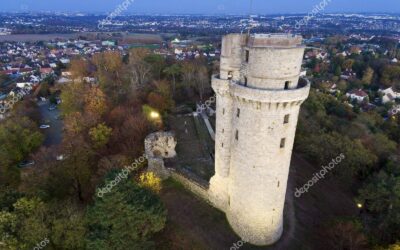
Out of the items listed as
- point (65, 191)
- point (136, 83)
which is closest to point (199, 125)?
point (136, 83)

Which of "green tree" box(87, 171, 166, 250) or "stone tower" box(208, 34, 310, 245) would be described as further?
"green tree" box(87, 171, 166, 250)

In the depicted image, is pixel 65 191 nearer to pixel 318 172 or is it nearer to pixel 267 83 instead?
pixel 267 83

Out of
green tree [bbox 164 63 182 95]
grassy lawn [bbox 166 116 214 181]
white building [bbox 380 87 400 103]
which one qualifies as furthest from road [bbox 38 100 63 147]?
→ white building [bbox 380 87 400 103]

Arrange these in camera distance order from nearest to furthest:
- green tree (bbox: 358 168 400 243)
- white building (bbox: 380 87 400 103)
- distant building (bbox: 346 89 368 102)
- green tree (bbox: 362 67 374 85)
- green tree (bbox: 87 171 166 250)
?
1. green tree (bbox: 87 171 166 250)
2. green tree (bbox: 358 168 400 243)
3. distant building (bbox: 346 89 368 102)
4. white building (bbox: 380 87 400 103)
5. green tree (bbox: 362 67 374 85)

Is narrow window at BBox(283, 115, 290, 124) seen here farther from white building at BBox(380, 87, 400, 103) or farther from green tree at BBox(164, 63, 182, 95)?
white building at BBox(380, 87, 400, 103)

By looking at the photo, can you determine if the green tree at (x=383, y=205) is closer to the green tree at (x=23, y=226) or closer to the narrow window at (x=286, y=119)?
the narrow window at (x=286, y=119)

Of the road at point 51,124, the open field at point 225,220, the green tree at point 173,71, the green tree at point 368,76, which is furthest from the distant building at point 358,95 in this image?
the road at point 51,124

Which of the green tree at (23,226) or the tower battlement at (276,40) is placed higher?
the tower battlement at (276,40)
